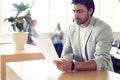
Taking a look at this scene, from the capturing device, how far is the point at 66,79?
1.24m

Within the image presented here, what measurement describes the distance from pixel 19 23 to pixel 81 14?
789mm

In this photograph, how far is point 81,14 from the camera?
1860 millimetres

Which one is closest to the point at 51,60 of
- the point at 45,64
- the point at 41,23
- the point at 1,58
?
the point at 45,64

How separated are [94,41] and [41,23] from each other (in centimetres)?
373

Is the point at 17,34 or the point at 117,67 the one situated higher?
the point at 17,34

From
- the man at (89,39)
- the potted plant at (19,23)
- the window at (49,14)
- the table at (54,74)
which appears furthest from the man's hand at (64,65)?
the window at (49,14)

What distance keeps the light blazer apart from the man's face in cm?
5

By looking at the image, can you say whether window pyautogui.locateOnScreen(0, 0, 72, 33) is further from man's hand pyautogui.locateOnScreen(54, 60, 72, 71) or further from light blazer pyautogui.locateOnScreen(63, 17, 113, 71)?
man's hand pyautogui.locateOnScreen(54, 60, 72, 71)

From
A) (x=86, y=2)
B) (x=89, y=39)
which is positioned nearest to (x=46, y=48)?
(x=89, y=39)

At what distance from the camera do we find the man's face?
1.84 metres

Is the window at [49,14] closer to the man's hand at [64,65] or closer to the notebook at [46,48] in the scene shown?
the notebook at [46,48]

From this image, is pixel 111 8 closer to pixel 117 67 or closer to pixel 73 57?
pixel 117 67

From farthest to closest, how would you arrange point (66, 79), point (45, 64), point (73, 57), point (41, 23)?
1. point (41, 23)
2. point (73, 57)
3. point (45, 64)
4. point (66, 79)

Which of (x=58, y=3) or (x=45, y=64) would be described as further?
(x=58, y=3)
